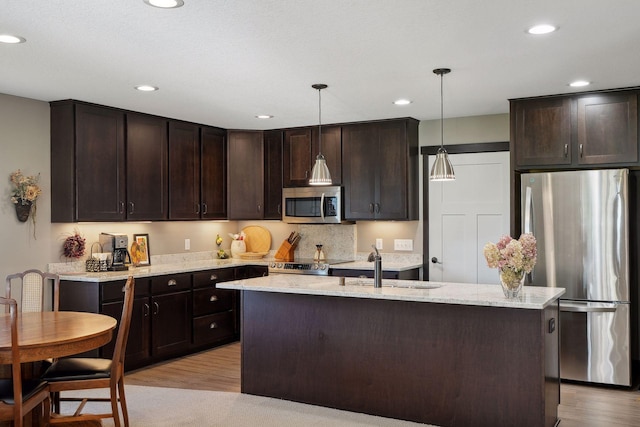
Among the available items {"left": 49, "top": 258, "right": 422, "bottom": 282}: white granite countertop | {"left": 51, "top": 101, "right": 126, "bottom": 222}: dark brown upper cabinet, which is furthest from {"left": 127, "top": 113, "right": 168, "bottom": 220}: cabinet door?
{"left": 49, "top": 258, "right": 422, "bottom": 282}: white granite countertop

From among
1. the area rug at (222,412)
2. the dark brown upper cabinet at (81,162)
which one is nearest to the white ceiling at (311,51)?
the dark brown upper cabinet at (81,162)

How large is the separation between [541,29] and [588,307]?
2530 millimetres

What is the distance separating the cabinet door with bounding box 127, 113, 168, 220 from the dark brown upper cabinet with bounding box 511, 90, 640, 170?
11.0ft

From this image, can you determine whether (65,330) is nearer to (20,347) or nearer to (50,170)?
(20,347)

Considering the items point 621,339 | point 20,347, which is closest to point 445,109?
point 621,339

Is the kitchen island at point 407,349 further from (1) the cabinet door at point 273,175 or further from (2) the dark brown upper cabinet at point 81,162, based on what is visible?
(1) the cabinet door at point 273,175

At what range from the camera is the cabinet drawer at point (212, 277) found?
6.04 metres

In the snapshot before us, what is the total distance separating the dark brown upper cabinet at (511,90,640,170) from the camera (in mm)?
4844

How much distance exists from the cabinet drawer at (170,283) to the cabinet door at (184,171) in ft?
2.34

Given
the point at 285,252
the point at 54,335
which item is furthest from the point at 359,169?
the point at 54,335

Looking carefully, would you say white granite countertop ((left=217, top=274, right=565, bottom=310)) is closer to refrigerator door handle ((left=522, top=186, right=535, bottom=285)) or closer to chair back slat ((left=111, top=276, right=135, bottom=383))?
chair back slat ((left=111, top=276, right=135, bottom=383))

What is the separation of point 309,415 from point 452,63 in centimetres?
254

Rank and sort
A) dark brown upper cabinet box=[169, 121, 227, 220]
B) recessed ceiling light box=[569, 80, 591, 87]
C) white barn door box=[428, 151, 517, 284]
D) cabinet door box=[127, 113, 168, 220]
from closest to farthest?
recessed ceiling light box=[569, 80, 591, 87] → cabinet door box=[127, 113, 168, 220] → white barn door box=[428, 151, 517, 284] → dark brown upper cabinet box=[169, 121, 227, 220]

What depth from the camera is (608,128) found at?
16.1ft
